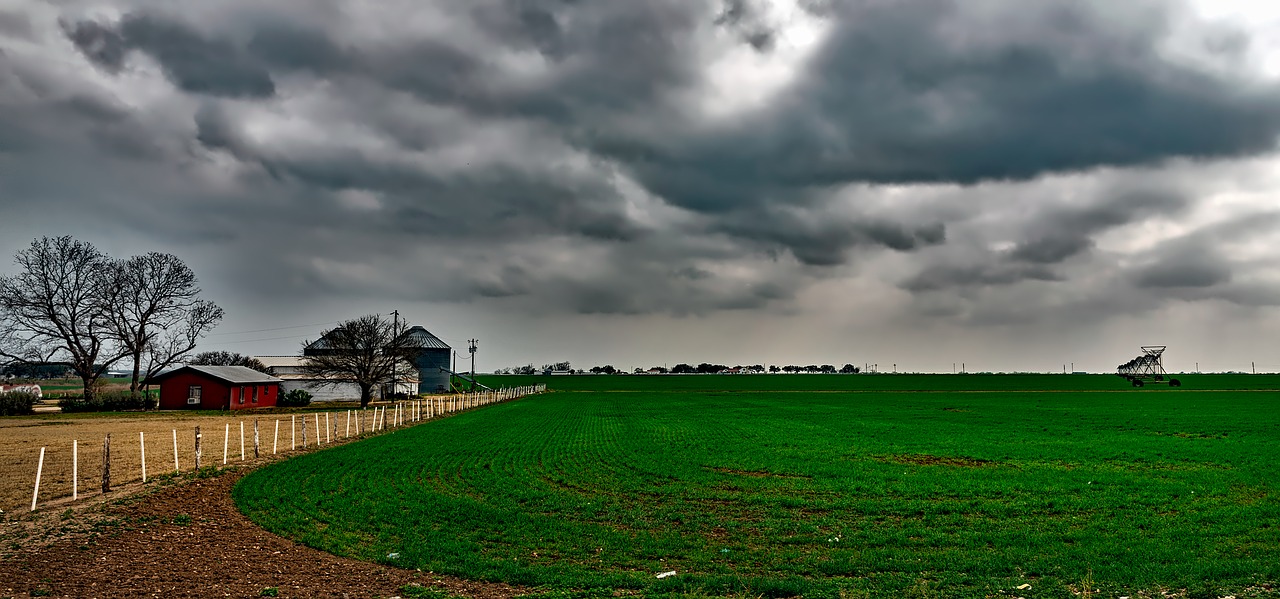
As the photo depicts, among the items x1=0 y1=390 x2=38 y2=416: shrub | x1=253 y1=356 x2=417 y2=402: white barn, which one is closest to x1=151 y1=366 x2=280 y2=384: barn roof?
x1=253 y1=356 x2=417 y2=402: white barn

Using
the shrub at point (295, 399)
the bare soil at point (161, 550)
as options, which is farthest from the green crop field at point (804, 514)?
the shrub at point (295, 399)

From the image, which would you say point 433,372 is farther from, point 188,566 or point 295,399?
point 188,566

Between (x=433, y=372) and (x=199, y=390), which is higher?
(x=433, y=372)

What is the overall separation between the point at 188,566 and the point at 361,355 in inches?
2412

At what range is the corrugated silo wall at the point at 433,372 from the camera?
384 ft

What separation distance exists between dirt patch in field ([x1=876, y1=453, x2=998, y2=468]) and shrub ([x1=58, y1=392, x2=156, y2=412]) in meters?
69.7

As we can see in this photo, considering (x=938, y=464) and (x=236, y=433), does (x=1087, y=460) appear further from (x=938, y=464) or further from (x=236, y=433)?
(x=236, y=433)

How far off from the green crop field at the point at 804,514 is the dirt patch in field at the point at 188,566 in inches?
24.8

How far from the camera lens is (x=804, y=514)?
1778cm

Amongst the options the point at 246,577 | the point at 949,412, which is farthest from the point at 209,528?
the point at 949,412

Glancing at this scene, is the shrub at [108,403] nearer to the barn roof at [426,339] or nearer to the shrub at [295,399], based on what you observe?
the shrub at [295,399]

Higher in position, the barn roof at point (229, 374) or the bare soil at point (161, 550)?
the barn roof at point (229, 374)

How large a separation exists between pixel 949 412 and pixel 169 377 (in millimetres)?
72546

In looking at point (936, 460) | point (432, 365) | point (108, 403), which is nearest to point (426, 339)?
point (432, 365)
